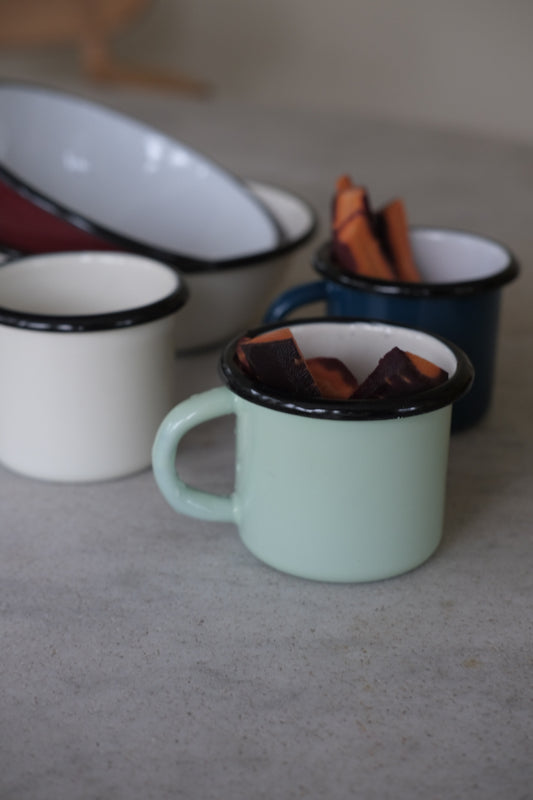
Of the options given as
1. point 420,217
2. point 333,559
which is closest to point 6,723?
point 333,559

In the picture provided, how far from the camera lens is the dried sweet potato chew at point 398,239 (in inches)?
25.4

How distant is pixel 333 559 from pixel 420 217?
2.24 ft

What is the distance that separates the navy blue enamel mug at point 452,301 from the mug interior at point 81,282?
81 mm

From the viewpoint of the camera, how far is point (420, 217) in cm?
107

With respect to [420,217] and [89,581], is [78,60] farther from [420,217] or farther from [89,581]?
[89,581]

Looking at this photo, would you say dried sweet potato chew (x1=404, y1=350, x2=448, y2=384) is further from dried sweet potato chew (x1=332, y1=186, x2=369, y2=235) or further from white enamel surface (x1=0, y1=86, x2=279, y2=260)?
white enamel surface (x1=0, y1=86, x2=279, y2=260)

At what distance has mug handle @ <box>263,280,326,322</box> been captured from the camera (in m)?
0.62

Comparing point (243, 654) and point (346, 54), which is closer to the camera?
point (243, 654)

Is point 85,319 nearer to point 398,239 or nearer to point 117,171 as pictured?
point 398,239

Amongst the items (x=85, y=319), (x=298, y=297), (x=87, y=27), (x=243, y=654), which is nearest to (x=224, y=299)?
(x=298, y=297)

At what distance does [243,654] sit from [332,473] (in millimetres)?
87

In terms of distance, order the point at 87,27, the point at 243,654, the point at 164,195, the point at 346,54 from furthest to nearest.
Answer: the point at 346,54 → the point at 87,27 → the point at 164,195 → the point at 243,654

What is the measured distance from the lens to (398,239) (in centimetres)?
65

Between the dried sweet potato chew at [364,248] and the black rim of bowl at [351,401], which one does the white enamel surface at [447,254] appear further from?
the black rim of bowl at [351,401]
